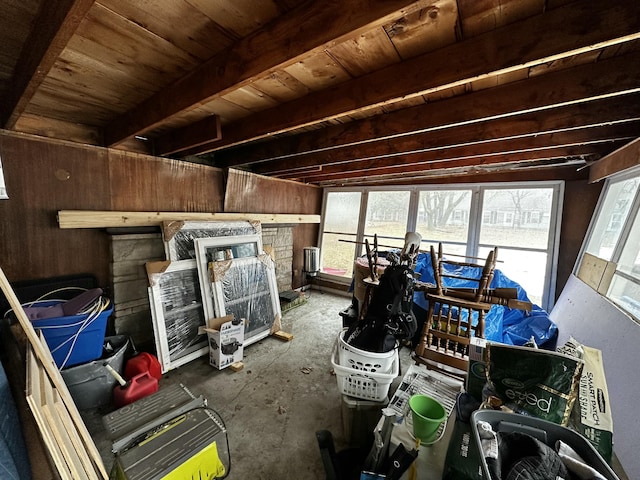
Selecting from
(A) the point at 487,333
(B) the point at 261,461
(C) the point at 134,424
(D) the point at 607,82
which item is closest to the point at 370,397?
(B) the point at 261,461

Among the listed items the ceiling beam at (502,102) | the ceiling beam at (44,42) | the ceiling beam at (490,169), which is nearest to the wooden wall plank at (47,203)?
the ceiling beam at (44,42)

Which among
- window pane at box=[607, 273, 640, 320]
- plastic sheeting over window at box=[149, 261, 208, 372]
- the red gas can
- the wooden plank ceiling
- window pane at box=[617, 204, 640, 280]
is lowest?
the red gas can

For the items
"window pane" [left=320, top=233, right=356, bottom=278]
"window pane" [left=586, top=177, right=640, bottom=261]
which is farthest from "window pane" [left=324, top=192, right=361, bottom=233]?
"window pane" [left=586, top=177, right=640, bottom=261]

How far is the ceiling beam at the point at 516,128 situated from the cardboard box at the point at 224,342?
2063 mm

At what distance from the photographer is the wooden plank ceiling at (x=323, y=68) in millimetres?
886

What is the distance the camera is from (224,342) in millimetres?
2354

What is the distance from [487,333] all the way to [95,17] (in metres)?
3.60

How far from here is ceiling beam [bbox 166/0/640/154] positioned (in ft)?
2.80

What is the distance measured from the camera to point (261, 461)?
1516mm

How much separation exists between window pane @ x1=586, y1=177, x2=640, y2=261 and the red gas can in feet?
13.7

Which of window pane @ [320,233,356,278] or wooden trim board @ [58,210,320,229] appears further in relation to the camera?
window pane @ [320,233,356,278]

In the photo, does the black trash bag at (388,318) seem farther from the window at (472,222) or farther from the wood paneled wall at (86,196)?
the wood paneled wall at (86,196)

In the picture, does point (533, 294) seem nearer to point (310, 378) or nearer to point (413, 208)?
point (413, 208)

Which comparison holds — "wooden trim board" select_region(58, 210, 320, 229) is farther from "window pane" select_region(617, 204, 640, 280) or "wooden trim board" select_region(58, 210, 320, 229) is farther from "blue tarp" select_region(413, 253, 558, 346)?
"window pane" select_region(617, 204, 640, 280)
